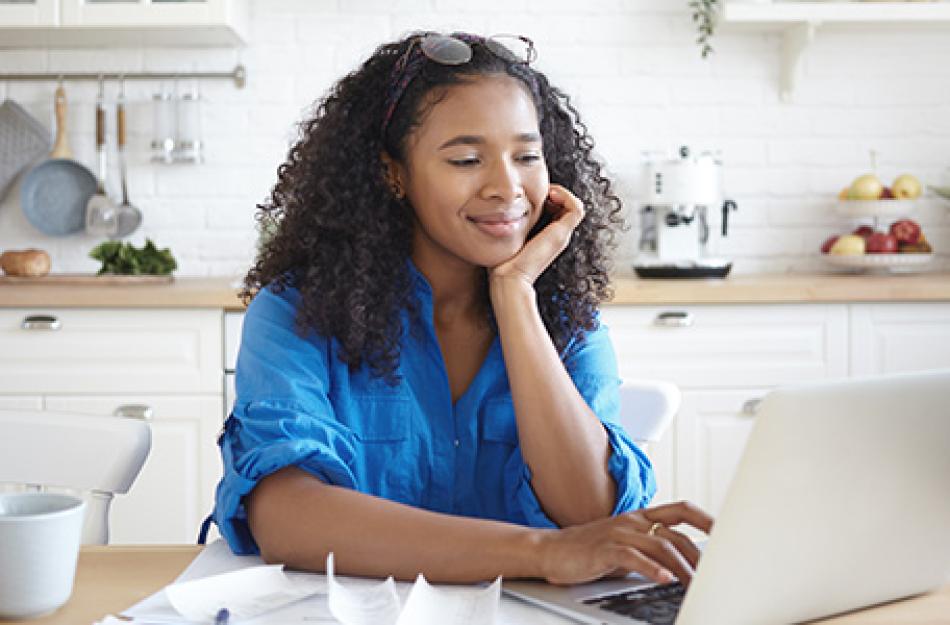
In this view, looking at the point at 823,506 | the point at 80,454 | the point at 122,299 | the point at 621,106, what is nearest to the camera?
the point at 823,506

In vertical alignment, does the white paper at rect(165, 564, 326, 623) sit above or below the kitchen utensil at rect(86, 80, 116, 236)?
below

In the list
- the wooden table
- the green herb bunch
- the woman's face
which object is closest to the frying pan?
the green herb bunch

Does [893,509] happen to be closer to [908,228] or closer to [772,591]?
[772,591]

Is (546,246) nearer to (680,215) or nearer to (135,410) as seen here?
(135,410)

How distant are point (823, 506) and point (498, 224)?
0.65 m

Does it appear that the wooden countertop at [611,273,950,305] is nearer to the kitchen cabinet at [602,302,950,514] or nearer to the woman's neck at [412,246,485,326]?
the kitchen cabinet at [602,302,950,514]

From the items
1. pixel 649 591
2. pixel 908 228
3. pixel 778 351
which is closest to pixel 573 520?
pixel 649 591

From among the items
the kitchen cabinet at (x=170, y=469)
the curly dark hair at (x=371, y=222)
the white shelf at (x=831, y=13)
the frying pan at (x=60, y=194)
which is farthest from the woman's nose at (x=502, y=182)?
the frying pan at (x=60, y=194)

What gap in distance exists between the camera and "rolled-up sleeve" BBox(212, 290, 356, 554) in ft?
3.93

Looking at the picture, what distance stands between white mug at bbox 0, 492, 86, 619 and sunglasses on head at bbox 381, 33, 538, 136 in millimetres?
688

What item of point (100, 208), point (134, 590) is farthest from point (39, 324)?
point (134, 590)

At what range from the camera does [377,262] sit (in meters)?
1.49

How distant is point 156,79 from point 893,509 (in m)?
3.00

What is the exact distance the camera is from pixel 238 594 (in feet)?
3.18
